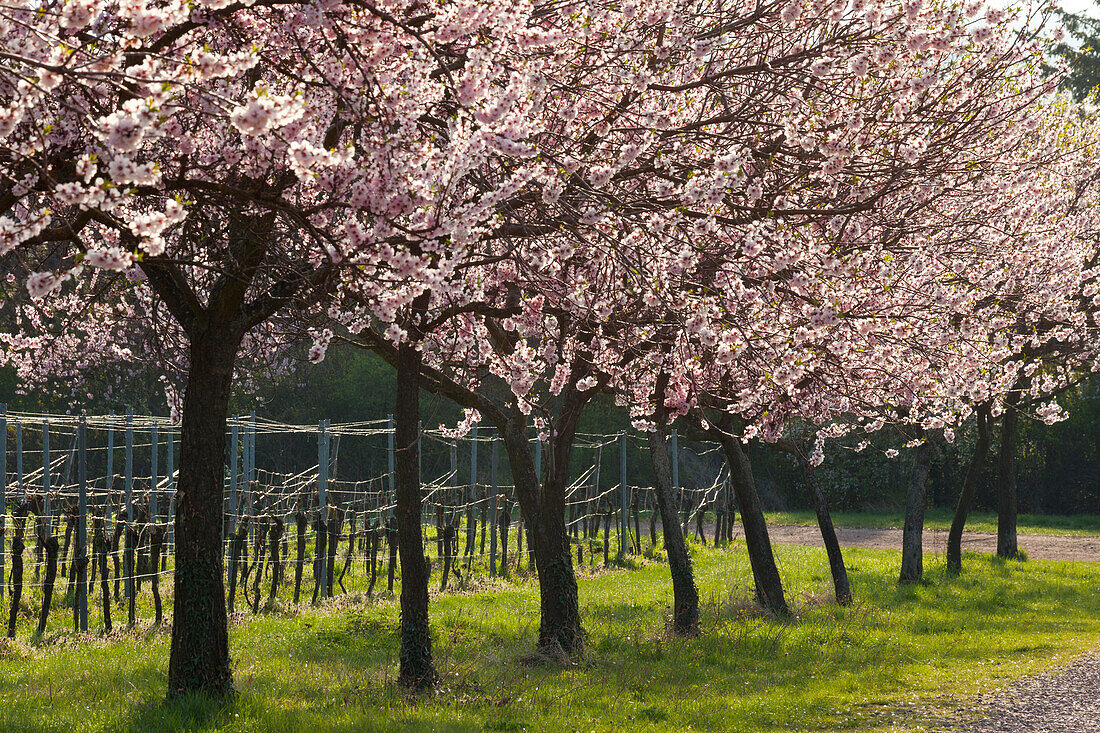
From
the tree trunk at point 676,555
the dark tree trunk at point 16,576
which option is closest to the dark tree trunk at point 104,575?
the dark tree trunk at point 16,576

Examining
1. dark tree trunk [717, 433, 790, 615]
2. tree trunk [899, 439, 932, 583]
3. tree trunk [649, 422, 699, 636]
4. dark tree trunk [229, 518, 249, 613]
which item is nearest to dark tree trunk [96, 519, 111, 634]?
dark tree trunk [229, 518, 249, 613]

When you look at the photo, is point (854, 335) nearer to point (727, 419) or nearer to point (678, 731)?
point (678, 731)

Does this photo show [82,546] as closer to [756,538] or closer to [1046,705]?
[756,538]

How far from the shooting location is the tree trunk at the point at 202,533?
698 cm

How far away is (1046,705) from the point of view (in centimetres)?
782

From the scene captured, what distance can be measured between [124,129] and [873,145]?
568 centimetres

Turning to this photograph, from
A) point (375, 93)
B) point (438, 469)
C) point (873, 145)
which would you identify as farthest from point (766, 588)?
point (438, 469)

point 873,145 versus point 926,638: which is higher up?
point 873,145

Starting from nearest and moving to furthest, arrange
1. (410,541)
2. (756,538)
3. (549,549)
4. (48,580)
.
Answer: (410,541) < (549,549) < (48,580) < (756,538)

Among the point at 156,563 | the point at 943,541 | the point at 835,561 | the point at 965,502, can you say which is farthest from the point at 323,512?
the point at 943,541

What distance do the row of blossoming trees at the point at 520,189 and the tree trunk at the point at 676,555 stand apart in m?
1.02

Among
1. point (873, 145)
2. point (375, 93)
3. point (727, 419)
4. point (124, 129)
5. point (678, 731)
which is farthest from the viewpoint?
point (727, 419)

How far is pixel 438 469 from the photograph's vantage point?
1216 inches

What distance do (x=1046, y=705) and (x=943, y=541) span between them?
14.8 metres
